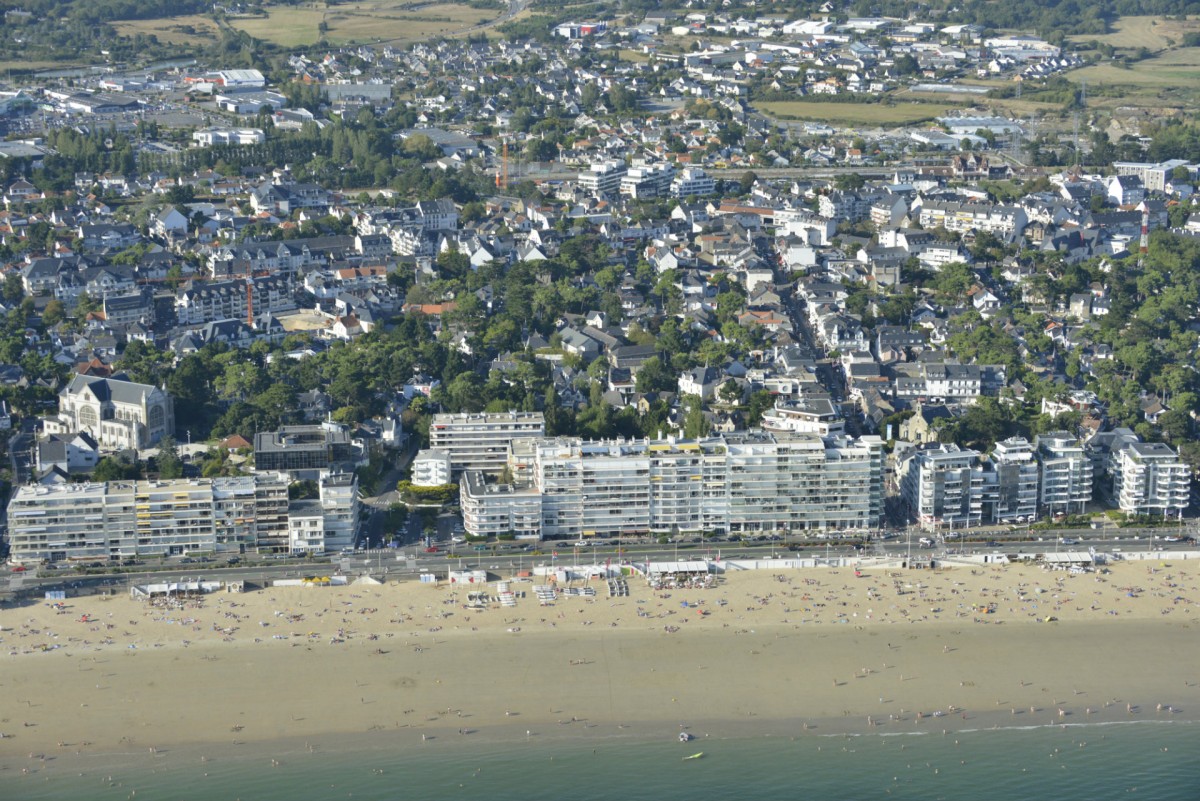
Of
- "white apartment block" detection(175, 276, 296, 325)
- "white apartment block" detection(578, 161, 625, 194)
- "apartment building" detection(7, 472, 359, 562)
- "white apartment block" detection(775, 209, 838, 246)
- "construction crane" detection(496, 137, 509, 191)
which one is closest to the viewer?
"apartment building" detection(7, 472, 359, 562)

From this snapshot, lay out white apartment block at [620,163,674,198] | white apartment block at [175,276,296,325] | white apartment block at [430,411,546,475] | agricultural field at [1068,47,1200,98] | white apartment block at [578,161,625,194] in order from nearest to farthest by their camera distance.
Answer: white apartment block at [430,411,546,475] < white apartment block at [175,276,296,325] < white apartment block at [620,163,674,198] < white apartment block at [578,161,625,194] < agricultural field at [1068,47,1200,98]

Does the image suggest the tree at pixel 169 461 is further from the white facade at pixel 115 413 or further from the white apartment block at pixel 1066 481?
the white apartment block at pixel 1066 481

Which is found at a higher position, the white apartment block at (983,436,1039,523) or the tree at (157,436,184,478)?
the tree at (157,436,184,478)

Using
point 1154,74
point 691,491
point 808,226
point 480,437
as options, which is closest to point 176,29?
point 1154,74

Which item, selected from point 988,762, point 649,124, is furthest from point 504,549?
point 649,124

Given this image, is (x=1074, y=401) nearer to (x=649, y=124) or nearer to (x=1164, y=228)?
(x=1164, y=228)

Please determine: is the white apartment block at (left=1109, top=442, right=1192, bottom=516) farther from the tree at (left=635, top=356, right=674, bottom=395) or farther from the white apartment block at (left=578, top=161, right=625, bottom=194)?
the white apartment block at (left=578, top=161, right=625, bottom=194)

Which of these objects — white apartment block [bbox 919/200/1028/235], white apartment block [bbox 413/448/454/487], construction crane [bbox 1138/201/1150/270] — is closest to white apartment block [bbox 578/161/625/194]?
white apartment block [bbox 919/200/1028/235]

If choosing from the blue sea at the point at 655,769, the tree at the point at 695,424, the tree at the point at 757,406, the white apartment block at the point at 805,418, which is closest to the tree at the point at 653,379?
the tree at the point at 757,406
